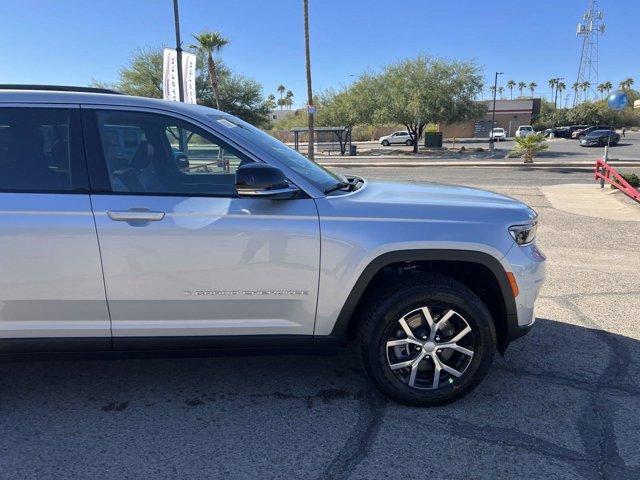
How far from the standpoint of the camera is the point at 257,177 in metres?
2.60

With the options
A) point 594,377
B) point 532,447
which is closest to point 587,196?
point 594,377

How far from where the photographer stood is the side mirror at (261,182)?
8.55 feet

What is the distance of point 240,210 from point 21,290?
1.25 meters

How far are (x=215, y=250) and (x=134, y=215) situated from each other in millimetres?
462

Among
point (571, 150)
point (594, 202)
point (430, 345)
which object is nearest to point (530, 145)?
point (594, 202)

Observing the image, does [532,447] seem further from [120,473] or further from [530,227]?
[120,473]

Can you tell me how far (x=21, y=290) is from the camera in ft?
8.81

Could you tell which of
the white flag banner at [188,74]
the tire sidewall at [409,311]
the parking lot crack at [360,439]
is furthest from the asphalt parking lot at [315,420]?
the white flag banner at [188,74]

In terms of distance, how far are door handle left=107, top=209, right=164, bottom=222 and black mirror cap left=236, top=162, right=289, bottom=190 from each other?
473mm

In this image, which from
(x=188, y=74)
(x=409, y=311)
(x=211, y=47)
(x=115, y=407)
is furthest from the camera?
(x=211, y=47)

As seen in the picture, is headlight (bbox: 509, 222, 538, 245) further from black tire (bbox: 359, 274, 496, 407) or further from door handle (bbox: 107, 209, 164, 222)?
door handle (bbox: 107, 209, 164, 222)

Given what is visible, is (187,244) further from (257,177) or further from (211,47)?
(211,47)

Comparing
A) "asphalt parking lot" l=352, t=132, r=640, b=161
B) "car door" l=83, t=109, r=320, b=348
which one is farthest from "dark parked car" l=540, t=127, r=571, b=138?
"car door" l=83, t=109, r=320, b=348

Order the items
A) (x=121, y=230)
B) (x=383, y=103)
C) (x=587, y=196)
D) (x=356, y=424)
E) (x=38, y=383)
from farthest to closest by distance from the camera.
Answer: (x=383, y=103) → (x=587, y=196) → (x=38, y=383) → (x=356, y=424) → (x=121, y=230)
